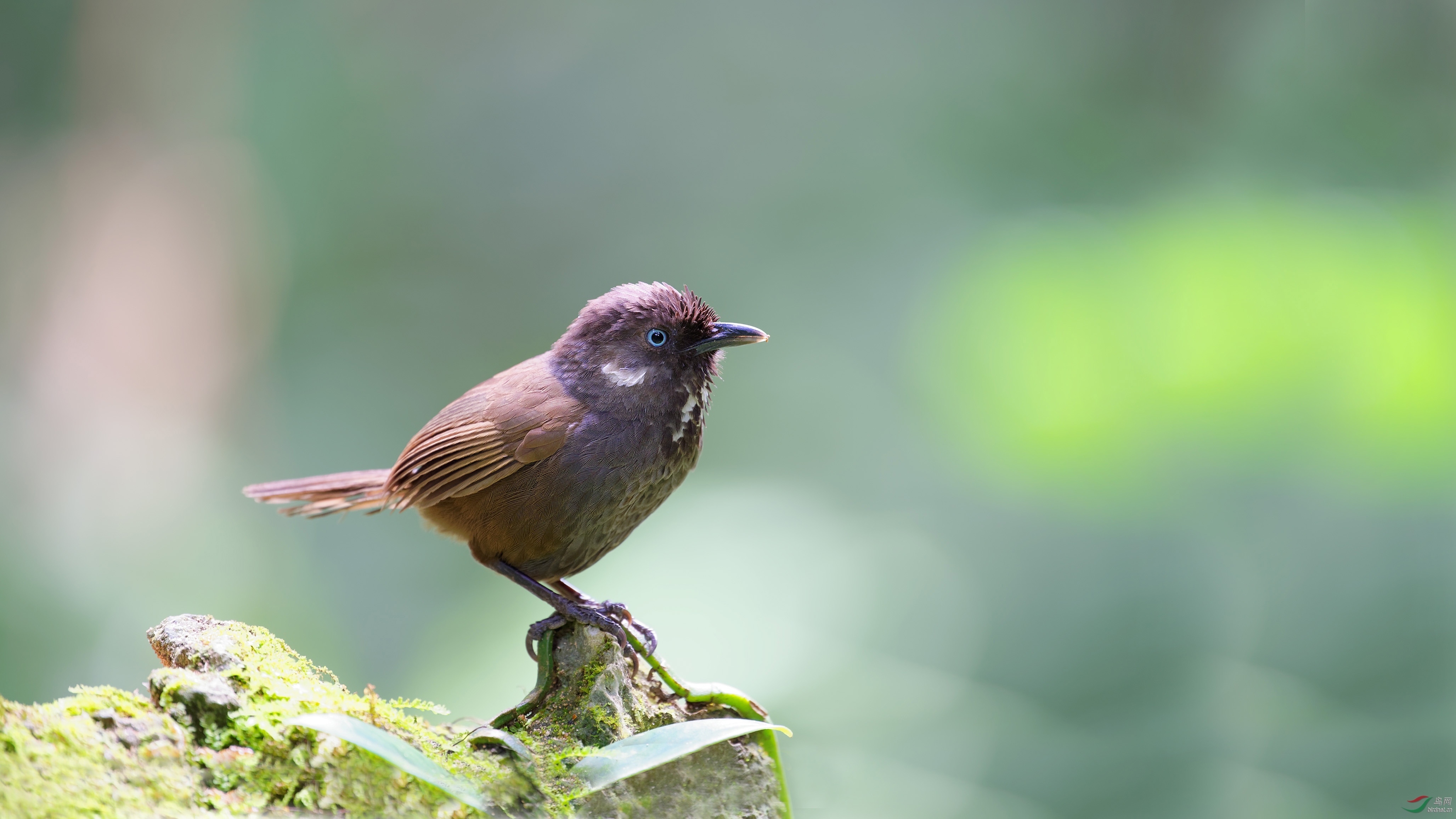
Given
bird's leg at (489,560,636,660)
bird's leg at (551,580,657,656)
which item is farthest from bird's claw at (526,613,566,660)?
bird's leg at (551,580,657,656)

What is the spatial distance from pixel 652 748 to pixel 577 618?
1.96ft

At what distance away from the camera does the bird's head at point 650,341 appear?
2707mm

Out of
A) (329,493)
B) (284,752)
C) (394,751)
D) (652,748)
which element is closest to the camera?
(394,751)

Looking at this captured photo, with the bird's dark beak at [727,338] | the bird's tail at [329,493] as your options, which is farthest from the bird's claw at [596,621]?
the bird's tail at [329,493]

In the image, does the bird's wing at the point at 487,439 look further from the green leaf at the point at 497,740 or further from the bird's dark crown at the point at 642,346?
the green leaf at the point at 497,740

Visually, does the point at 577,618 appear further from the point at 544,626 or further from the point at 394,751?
the point at 394,751

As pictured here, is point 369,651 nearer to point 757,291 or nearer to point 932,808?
point 757,291

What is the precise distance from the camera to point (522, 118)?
289 inches

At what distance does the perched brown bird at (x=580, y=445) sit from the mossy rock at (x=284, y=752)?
370 millimetres

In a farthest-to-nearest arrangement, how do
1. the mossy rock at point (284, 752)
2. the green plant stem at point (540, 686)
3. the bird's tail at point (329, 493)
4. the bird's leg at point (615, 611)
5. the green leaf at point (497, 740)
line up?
1. the bird's tail at point (329, 493)
2. the bird's leg at point (615, 611)
3. the green plant stem at point (540, 686)
4. the green leaf at point (497, 740)
5. the mossy rock at point (284, 752)

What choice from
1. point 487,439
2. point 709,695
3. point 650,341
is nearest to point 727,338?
point 650,341

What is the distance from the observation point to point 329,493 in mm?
3197

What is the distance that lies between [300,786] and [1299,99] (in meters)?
5.78

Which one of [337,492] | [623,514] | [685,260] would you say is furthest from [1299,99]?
[337,492]
